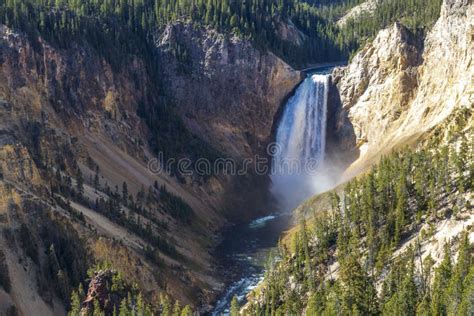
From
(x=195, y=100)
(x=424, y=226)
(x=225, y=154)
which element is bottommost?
(x=225, y=154)

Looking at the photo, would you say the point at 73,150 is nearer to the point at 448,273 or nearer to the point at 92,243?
the point at 92,243

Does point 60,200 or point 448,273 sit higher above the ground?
point 448,273

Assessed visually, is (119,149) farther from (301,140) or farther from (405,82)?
(405,82)

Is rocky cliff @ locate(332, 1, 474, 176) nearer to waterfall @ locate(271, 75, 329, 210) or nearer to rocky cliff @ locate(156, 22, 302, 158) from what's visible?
waterfall @ locate(271, 75, 329, 210)

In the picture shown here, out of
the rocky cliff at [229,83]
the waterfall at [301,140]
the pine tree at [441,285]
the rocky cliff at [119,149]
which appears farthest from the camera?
the rocky cliff at [229,83]

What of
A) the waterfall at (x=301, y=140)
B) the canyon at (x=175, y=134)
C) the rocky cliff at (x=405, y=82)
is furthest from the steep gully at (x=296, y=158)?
the rocky cliff at (x=405, y=82)

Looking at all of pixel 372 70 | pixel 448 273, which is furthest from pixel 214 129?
pixel 448 273

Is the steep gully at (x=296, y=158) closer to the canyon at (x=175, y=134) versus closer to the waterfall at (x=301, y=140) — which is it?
the waterfall at (x=301, y=140)
